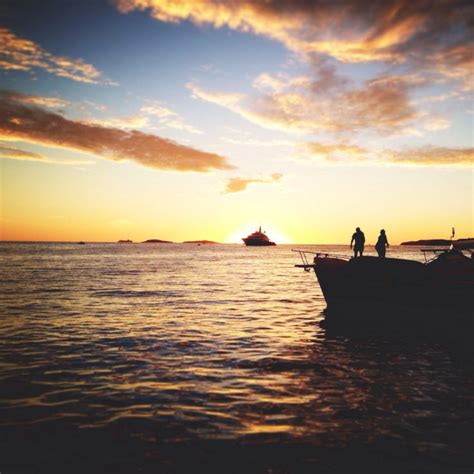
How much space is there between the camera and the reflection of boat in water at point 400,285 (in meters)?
14.9

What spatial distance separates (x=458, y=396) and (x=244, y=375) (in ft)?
16.0

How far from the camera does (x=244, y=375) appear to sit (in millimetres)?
9039

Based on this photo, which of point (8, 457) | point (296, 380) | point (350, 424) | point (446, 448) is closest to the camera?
point (8, 457)

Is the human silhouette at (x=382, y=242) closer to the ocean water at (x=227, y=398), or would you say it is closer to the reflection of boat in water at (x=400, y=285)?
the reflection of boat in water at (x=400, y=285)

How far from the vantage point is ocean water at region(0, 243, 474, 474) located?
5.54 meters

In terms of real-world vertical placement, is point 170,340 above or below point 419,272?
below

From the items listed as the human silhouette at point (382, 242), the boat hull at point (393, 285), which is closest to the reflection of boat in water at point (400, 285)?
the boat hull at point (393, 285)

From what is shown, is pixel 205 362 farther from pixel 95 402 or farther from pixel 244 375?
pixel 95 402

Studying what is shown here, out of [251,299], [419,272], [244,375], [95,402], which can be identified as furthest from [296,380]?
[251,299]

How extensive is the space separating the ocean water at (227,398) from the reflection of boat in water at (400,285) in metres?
2.34

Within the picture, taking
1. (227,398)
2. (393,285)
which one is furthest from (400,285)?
(227,398)

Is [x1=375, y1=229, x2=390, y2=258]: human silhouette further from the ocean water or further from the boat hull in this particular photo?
the ocean water

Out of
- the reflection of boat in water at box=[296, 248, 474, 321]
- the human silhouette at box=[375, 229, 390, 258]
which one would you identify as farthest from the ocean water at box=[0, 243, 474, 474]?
the human silhouette at box=[375, 229, 390, 258]

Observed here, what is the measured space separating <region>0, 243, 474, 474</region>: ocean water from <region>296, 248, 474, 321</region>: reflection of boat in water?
2.34 m
